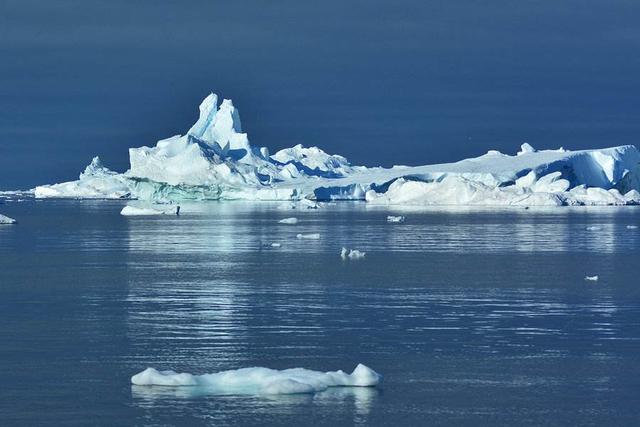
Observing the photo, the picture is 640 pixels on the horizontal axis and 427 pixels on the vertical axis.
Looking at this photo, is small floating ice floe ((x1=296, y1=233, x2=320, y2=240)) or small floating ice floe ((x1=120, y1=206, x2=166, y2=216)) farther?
small floating ice floe ((x1=120, y1=206, x2=166, y2=216))

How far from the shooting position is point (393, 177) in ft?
325

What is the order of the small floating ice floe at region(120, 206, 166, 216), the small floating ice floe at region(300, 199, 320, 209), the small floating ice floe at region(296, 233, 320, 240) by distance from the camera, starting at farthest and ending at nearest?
the small floating ice floe at region(300, 199, 320, 209), the small floating ice floe at region(120, 206, 166, 216), the small floating ice floe at region(296, 233, 320, 240)

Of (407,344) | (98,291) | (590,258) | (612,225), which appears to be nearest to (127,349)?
(407,344)

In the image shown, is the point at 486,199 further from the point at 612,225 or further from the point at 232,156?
the point at 612,225

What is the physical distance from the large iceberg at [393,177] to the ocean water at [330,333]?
49108 millimetres

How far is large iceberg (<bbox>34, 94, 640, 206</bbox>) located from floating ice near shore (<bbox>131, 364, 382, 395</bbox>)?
7113cm

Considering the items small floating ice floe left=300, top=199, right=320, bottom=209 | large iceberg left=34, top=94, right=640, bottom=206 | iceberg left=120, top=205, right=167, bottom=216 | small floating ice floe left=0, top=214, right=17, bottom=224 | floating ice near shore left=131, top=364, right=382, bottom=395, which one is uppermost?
large iceberg left=34, top=94, right=640, bottom=206

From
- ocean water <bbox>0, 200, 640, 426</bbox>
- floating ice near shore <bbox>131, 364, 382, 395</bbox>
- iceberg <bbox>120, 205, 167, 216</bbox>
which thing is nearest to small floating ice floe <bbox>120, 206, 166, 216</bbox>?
iceberg <bbox>120, 205, 167, 216</bbox>

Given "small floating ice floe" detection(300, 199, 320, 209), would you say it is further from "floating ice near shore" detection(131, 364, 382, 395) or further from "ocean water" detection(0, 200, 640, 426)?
"floating ice near shore" detection(131, 364, 382, 395)

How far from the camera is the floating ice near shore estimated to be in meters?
12.9

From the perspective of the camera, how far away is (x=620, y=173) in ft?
309

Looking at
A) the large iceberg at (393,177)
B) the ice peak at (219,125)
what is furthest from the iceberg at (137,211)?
the ice peak at (219,125)

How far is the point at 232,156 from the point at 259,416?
8846 cm

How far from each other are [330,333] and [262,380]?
4249mm
